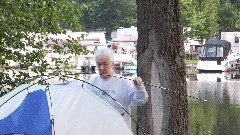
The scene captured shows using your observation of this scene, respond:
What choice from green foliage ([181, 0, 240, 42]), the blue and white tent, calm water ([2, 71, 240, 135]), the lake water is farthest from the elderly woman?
green foliage ([181, 0, 240, 42])

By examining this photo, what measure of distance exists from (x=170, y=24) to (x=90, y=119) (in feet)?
4.38

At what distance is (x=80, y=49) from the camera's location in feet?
22.5

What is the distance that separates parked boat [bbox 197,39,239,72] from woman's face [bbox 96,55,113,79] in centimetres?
2448

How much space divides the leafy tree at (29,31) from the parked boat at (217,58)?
21983 mm

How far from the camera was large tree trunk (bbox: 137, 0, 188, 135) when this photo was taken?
15.5 feet

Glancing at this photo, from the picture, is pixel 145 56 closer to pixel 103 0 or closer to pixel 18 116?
pixel 18 116

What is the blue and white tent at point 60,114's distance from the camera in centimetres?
376

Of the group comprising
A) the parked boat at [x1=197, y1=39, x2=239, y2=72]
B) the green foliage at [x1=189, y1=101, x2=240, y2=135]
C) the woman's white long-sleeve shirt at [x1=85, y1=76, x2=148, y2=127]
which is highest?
the woman's white long-sleeve shirt at [x1=85, y1=76, x2=148, y2=127]

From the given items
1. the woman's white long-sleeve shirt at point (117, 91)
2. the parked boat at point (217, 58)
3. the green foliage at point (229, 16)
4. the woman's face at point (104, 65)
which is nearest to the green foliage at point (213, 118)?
the woman's white long-sleeve shirt at point (117, 91)

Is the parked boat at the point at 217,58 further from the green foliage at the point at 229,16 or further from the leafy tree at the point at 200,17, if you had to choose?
the green foliage at the point at 229,16

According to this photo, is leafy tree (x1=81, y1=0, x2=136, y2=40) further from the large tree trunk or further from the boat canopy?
the large tree trunk

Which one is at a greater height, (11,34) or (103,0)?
(103,0)

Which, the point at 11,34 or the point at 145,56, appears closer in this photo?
the point at 145,56

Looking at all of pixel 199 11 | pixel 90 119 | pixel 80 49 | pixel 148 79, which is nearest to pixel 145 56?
pixel 148 79
